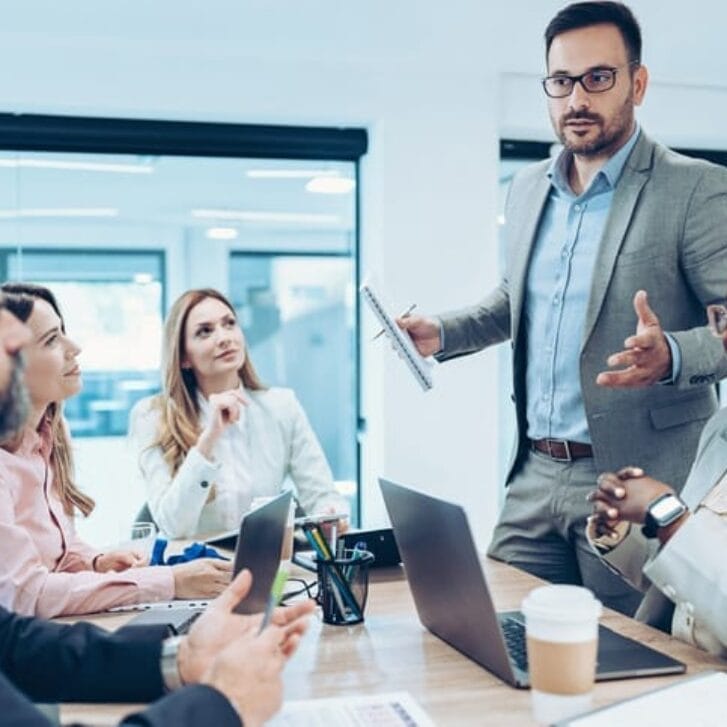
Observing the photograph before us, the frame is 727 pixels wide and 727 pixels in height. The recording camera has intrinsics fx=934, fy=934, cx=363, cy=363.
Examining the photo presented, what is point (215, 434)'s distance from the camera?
8.31 feet

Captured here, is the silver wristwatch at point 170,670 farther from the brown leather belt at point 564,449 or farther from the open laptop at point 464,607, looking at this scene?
the brown leather belt at point 564,449

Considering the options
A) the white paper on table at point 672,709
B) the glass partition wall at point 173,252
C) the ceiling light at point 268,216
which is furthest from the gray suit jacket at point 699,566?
the ceiling light at point 268,216

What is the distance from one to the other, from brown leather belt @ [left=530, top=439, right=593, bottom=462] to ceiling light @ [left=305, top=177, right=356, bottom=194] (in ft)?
6.02

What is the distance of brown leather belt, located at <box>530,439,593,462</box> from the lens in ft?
6.49

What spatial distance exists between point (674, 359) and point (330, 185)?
2.12m

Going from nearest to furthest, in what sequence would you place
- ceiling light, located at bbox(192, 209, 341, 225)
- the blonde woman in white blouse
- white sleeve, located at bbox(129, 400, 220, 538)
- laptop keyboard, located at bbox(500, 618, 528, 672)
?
laptop keyboard, located at bbox(500, 618, 528, 672)
white sleeve, located at bbox(129, 400, 220, 538)
the blonde woman in white blouse
ceiling light, located at bbox(192, 209, 341, 225)

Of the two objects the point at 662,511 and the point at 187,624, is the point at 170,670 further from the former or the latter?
the point at 662,511

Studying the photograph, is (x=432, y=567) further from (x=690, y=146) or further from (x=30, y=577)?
(x=690, y=146)

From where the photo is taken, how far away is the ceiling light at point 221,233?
353 cm

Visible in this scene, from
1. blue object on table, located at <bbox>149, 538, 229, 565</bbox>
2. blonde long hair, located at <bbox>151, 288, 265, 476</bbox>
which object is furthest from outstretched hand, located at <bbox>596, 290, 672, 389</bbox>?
blonde long hair, located at <bbox>151, 288, 265, 476</bbox>

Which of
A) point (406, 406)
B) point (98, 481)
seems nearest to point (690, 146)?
point (406, 406)

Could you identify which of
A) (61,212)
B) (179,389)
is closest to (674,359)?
(179,389)

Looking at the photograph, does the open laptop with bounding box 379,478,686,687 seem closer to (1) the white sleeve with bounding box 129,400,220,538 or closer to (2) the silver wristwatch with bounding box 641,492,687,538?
(2) the silver wristwatch with bounding box 641,492,687,538

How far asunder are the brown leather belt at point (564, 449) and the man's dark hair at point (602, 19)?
839 mm
